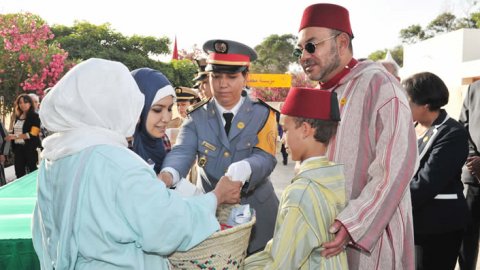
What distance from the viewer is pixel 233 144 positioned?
274 cm

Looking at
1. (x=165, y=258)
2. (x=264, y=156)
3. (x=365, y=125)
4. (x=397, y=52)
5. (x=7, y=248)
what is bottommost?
(x=7, y=248)

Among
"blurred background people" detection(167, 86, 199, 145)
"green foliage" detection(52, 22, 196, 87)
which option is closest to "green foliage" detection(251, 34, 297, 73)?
"green foliage" detection(52, 22, 196, 87)

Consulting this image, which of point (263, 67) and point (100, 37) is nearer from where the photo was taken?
point (100, 37)

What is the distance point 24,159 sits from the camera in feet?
29.2

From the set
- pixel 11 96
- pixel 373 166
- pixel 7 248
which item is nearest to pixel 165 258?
pixel 373 166

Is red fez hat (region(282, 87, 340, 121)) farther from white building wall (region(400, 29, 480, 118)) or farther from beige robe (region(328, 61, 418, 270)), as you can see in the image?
white building wall (region(400, 29, 480, 118))

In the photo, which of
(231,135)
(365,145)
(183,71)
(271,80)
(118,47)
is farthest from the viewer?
(118,47)

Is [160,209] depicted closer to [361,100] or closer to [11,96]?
[361,100]

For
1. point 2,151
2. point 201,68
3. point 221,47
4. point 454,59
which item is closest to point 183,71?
point 454,59

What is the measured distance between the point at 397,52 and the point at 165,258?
60596mm

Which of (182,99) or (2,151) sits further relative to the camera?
(2,151)

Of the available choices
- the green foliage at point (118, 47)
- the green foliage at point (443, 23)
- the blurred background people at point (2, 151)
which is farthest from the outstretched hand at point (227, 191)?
the green foliage at point (443, 23)

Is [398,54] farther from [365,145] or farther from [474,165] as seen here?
[365,145]

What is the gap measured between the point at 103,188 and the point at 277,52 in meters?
64.9
